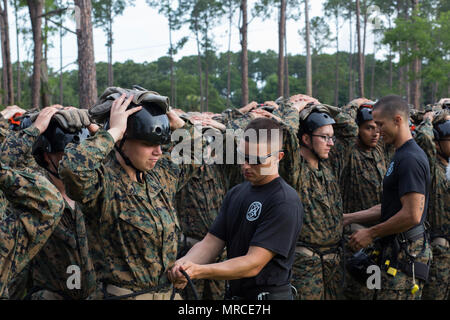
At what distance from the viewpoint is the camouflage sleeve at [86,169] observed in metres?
3.13

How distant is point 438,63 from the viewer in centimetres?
2091

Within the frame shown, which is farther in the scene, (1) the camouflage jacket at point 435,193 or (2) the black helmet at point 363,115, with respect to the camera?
(2) the black helmet at point 363,115

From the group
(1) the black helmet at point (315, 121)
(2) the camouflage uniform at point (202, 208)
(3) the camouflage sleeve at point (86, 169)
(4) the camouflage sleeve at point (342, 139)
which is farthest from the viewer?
(4) the camouflage sleeve at point (342, 139)

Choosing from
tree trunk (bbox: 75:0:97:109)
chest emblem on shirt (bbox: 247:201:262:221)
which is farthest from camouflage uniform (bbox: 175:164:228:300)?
tree trunk (bbox: 75:0:97:109)

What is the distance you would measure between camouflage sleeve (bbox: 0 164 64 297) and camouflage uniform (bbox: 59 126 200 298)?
0.92 feet

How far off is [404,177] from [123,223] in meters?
2.72

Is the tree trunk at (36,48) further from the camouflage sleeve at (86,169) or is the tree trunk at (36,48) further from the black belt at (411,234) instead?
the black belt at (411,234)

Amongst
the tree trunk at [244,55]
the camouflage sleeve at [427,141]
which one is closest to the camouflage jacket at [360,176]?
the camouflage sleeve at [427,141]

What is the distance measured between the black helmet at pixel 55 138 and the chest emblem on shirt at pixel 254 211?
1.77 metres

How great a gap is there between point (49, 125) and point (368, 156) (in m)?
4.21

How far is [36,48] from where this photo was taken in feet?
47.8

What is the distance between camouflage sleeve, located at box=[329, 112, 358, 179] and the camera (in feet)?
20.1

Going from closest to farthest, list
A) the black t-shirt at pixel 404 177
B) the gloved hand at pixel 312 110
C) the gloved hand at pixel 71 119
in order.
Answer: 1. the gloved hand at pixel 71 119
2. the black t-shirt at pixel 404 177
3. the gloved hand at pixel 312 110
